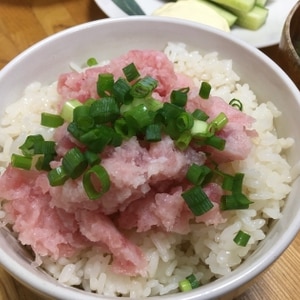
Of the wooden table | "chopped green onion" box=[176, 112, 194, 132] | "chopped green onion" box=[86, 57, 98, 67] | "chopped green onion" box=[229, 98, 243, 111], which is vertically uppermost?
"chopped green onion" box=[176, 112, 194, 132]

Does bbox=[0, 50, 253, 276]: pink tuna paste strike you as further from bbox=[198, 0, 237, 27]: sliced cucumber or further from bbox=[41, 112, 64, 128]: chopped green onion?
bbox=[198, 0, 237, 27]: sliced cucumber

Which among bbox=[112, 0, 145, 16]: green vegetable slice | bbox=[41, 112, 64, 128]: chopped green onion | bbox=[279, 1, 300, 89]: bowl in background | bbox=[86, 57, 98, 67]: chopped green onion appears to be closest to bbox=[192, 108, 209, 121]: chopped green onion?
bbox=[41, 112, 64, 128]: chopped green onion

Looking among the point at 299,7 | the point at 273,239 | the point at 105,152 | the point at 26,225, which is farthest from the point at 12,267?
the point at 299,7

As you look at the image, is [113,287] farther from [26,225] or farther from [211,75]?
[211,75]

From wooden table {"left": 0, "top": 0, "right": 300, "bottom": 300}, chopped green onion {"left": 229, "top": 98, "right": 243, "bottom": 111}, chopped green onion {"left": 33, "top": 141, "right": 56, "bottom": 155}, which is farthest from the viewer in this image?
wooden table {"left": 0, "top": 0, "right": 300, "bottom": 300}

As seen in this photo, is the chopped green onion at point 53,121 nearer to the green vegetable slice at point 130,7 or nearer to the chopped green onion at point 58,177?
the chopped green onion at point 58,177

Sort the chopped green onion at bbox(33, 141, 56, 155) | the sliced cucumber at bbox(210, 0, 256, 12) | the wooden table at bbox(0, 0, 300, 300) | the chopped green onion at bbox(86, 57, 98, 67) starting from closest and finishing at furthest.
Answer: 1. the chopped green onion at bbox(33, 141, 56, 155)
2. the chopped green onion at bbox(86, 57, 98, 67)
3. the wooden table at bbox(0, 0, 300, 300)
4. the sliced cucumber at bbox(210, 0, 256, 12)

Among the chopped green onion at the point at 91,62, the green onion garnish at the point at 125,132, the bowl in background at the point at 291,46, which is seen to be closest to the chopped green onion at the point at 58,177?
the green onion garnish at the point at 125,132

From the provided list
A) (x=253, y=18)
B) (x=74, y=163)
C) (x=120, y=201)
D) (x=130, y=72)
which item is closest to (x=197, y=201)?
(x=120, y=201)
